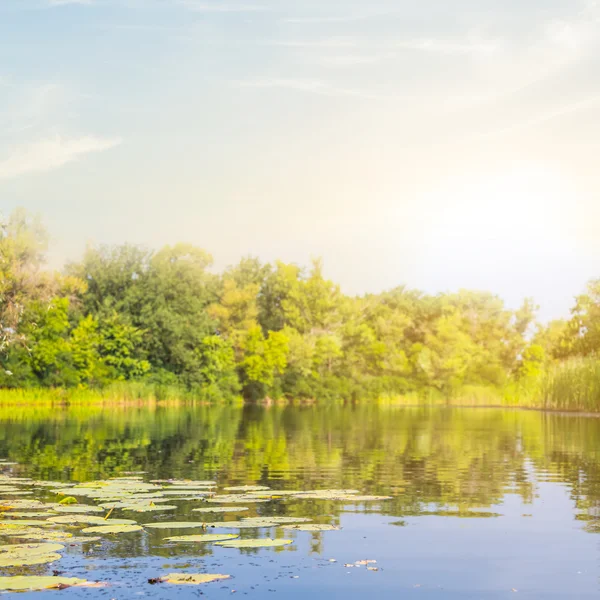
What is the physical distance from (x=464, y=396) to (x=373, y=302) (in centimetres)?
1989

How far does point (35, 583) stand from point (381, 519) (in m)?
5.75

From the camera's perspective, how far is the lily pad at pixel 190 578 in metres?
8.56

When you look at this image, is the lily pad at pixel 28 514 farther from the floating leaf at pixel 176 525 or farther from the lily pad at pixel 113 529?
the floating leaf at pixel 176 525

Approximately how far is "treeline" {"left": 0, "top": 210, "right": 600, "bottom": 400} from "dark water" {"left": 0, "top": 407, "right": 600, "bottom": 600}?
129 feet

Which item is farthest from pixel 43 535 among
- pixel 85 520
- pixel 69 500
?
pixel 69 500

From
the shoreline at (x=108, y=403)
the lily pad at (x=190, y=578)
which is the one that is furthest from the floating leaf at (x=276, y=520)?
the shoreline at (x=108, y=403)

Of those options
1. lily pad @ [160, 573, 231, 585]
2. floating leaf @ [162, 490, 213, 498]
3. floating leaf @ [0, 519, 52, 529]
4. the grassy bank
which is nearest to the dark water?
lily pad @ [160, 573, 231, 585]

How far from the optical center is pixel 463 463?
2175 centimetres

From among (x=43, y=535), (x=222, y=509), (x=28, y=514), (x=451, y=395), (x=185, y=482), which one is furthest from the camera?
(x=451, y=395)

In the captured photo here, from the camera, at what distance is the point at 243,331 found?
93.4 m

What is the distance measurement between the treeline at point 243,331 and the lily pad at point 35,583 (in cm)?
5280

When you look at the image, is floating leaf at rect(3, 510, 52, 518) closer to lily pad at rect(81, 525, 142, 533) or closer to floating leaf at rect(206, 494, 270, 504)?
lily pad at rect(81, 525, 142, 533)

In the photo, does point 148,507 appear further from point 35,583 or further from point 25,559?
point 35,583

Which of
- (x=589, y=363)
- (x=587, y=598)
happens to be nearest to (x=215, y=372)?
(x=589, y=363)
